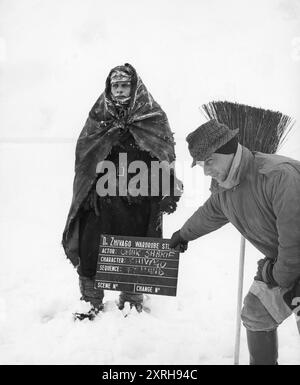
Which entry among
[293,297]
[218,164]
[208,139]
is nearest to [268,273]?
[293,297]

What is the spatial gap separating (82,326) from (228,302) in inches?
48.1

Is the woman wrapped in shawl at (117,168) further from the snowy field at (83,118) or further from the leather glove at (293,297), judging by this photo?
the leather glove at (293,297)

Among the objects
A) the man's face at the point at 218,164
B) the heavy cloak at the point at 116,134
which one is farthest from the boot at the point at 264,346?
the heavy cloak at the point at 116,134

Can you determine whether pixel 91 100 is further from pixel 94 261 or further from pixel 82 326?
pixel 82 326

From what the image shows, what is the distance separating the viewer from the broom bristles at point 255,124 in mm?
2504

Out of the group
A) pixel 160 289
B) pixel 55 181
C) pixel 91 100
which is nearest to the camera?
pixel 160 289

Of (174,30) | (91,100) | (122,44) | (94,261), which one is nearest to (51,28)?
(122,44)

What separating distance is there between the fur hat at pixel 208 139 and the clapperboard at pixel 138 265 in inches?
30.2

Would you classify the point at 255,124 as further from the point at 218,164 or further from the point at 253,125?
the point at 218,164

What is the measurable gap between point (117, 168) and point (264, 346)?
1591mm

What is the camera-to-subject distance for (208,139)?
6.33 feet

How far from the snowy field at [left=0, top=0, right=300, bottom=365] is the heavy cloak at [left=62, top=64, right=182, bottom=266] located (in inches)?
36.3

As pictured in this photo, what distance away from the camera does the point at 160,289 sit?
255 cm

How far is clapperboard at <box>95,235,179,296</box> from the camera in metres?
2.54
